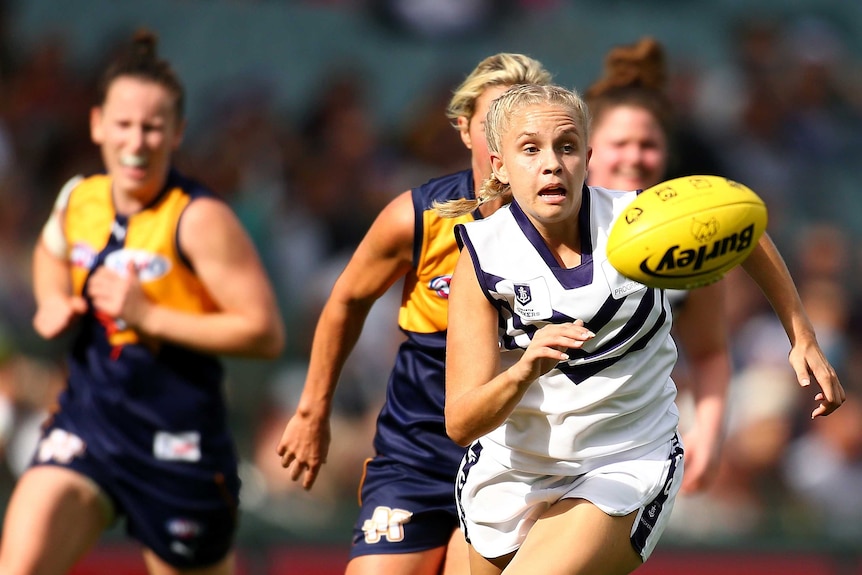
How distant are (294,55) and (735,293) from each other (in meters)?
4.19

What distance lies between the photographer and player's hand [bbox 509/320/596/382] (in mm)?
2939

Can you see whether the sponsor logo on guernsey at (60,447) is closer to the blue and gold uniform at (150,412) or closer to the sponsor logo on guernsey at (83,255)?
the blue and gold uniform at (150,412)

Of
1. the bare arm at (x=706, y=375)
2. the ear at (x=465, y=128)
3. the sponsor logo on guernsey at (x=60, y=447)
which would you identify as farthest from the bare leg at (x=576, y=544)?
the sponsor logo on guernsey at (x=60, y=447)

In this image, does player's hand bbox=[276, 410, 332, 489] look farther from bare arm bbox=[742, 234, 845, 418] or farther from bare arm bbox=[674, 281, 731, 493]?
bare arm bbox=[742, 234, 845, 418]

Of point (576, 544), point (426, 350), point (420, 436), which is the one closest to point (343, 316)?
point (426, 350)

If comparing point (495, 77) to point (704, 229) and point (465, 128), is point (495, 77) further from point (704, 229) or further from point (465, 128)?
point (704, 229)

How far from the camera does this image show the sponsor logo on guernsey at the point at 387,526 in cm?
406

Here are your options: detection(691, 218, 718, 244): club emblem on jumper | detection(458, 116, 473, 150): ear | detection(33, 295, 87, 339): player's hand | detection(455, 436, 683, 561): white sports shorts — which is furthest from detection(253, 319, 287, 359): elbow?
detection(691, 218, 718, 244): club emblem on jumper

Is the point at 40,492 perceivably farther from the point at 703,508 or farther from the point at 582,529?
the point at 703,508

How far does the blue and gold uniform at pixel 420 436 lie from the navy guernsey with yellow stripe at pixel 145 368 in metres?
0.95

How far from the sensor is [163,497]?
15.6 ft

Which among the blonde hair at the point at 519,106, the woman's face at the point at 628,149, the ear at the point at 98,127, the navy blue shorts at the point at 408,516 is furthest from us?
the ear at the point at 98,127

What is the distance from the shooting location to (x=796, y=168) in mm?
10750

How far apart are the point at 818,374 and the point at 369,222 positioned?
583 centimetres
